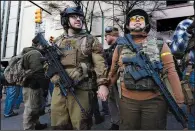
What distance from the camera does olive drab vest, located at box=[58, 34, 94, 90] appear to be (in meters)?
2.93

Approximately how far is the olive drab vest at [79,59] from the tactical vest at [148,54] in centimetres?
45

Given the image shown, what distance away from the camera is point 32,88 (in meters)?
4.57

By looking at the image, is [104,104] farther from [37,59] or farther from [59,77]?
[59,77]

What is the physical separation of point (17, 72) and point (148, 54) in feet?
9.24

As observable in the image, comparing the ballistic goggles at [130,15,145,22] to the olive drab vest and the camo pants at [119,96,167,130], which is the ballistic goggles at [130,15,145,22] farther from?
the camo pants at [119,96,167,130]

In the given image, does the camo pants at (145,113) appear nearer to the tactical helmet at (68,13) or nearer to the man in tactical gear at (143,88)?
the man in tactical gear at (143,88)

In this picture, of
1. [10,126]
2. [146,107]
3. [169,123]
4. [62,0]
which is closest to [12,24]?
[62,0]

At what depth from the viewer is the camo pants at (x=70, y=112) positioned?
2836 millimetres

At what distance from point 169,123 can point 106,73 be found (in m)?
2.43

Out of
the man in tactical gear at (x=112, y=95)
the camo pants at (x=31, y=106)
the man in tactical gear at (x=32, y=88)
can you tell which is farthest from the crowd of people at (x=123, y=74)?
the camo pants at (x=31, y=106)

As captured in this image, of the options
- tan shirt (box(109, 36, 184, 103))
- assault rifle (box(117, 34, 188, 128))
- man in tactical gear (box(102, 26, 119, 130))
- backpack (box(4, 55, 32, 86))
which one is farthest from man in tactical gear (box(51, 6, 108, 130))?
backpack (box(4, 55, 32, 86))

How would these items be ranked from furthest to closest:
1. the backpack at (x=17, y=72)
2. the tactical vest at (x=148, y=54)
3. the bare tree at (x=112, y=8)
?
the bare tree at (x=112, y=8), the backpack at (x=17, y=72), the tactical vest at (x=148, y=54)

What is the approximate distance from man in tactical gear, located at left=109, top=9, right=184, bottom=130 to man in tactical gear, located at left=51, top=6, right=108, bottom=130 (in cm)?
31

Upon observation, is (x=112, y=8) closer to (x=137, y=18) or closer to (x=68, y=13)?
(x=68, y=13)
